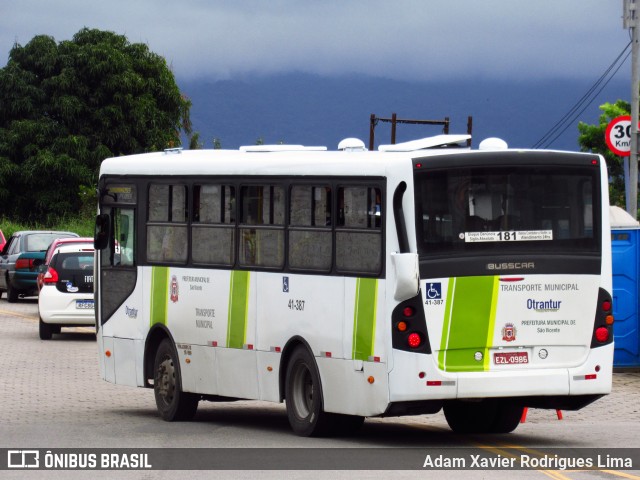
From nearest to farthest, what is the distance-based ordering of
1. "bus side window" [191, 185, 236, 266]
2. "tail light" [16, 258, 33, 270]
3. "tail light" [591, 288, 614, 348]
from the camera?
"tail light" [591, 288, 614, 348], "bus side window" [191, 185, 236, 266], "tail light" [16, 258, 33, 270]

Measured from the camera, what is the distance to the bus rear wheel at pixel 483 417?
15.4 m

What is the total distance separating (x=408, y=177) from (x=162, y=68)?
60643 millimetres

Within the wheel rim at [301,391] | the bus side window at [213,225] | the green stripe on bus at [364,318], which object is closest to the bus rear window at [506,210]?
the green stripe on bus at [364,318]

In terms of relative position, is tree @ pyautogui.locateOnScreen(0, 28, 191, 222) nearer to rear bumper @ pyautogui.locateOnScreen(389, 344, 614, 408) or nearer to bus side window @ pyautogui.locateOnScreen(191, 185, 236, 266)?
bus side window @ pyautogui.locateOnScreen(191, 185, 236, 266)

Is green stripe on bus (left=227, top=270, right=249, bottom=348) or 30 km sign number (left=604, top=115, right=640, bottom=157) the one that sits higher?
30 km sign number (left=604, top=115, right=640, bottom=157)

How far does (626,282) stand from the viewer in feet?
73.2

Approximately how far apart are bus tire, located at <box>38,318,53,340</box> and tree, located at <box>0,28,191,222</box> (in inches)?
1581

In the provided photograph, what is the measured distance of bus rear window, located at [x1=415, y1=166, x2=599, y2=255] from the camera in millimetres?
13805

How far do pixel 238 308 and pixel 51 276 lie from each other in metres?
13.8

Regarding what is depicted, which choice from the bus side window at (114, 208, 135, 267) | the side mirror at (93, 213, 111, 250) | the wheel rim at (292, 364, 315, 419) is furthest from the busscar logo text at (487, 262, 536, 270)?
the side mirror at (93, 213, 111, 250)

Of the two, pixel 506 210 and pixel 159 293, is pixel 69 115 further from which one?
pixel 506 210

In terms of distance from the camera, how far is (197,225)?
54.7 feet

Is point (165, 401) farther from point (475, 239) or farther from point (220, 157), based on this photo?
point (475, 239)

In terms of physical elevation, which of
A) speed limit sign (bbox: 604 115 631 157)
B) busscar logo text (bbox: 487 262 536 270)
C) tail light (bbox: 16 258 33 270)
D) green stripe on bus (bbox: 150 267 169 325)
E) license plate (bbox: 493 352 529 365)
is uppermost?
speed limit sign (bbox: 604 115 631 157)
